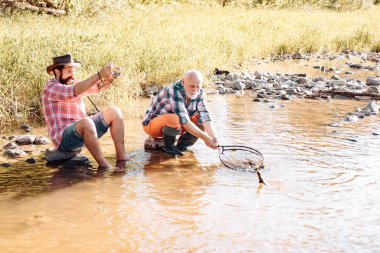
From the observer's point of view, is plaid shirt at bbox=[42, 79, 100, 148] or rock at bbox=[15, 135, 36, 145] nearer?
plaid shirt at bbox=[42, 79, 100, 148]

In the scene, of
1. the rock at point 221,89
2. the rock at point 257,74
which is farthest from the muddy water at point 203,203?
the rock at point 257,74

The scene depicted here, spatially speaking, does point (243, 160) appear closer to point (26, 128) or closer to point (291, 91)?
point (26, 128)

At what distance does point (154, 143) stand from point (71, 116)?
1112 millimetres

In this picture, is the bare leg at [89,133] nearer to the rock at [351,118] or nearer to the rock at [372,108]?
the rock at [351,118]

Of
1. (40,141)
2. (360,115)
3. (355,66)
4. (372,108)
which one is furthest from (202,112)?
(355,66)

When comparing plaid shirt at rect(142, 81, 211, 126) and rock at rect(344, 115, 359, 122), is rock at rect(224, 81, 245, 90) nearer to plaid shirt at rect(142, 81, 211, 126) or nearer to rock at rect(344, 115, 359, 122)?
rock at rect(344, 115, 359, 122)

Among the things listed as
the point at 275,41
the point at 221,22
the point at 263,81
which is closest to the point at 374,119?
the point at 263,81

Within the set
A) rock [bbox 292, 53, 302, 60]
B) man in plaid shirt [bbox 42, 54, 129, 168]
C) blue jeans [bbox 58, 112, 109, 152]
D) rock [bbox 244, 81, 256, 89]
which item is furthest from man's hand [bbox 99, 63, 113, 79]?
rock [bbox 292, 53, 302, 60]

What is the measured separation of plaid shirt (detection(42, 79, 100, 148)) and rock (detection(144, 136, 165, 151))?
37.5 inches

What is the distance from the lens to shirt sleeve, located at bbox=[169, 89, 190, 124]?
5383 millimetres

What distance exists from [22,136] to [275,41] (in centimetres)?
1092

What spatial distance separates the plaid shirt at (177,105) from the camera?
5.46 meters

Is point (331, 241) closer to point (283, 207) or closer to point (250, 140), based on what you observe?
point (283, 207)

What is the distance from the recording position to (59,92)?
4875 mm
